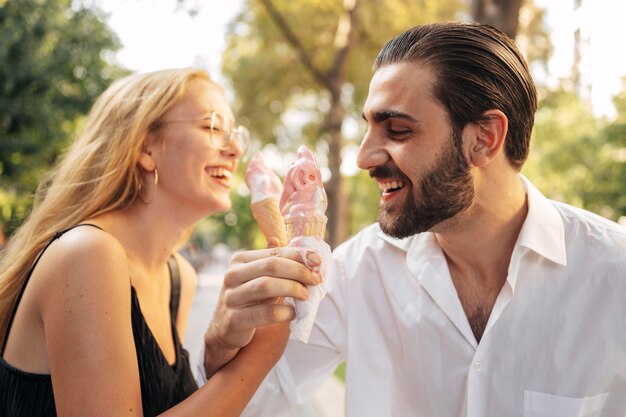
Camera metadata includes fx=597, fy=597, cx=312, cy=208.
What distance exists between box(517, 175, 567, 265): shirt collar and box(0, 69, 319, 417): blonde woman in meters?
1.12

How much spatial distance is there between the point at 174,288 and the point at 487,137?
2045 millimetres

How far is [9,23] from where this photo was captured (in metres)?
12.8

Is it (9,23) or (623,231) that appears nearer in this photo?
(623,231)

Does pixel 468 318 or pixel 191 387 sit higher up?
pixel 468 318

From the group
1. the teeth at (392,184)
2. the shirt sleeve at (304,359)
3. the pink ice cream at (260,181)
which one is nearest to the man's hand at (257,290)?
the pink ice cream at (260,181)

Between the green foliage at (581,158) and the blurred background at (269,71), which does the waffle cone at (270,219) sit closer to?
the blurred background at (269,71)

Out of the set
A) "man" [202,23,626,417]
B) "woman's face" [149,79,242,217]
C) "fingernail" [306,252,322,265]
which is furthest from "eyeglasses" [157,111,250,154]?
"fingernail" [306,252,322,265]

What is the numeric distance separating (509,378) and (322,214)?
3.82ft

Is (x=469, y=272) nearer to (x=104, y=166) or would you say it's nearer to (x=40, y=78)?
(x=104, y=166)

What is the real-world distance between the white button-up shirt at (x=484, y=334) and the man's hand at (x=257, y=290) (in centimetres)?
68

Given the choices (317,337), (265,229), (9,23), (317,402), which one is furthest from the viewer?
(9,23)

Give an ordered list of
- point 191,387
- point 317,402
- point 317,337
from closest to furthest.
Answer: point 317,337
point 191,387
point 317,402

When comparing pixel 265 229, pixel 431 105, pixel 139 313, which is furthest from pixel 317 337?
pixel 431 105

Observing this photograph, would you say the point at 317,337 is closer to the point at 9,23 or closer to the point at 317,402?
the point at 317,402
